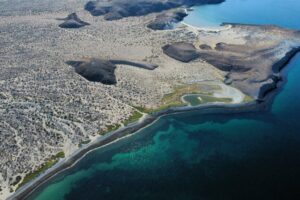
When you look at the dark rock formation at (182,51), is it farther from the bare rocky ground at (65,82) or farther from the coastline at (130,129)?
the coastline at (130,129)

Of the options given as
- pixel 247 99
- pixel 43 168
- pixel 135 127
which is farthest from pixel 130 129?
pixel 247 99

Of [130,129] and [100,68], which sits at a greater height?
[100,68]

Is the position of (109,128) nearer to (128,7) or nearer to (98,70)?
(98,70)

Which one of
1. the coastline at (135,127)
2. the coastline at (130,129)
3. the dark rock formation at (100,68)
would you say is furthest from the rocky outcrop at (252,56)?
the dark rock formation at (100,68)

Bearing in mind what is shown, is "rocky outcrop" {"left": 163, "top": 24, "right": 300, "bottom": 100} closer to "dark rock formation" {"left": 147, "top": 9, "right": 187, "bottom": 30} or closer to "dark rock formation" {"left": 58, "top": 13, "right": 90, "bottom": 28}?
"dark rock formation" {"left": 147, "top": 9, "right": 187, "bottom": 30}

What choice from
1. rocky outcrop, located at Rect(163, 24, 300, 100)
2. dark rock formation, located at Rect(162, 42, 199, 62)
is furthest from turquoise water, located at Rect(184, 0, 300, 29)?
dark rock formation, located at Rect(162, 42, 199, 62)

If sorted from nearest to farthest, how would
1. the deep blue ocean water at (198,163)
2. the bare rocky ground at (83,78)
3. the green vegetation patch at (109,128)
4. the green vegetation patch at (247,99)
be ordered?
the deep blue ocean water at (198,163)
the bare rocky ground at (83,78)
the green vegetation patch at (109,128)
the green vegetation patch at (247,99)
